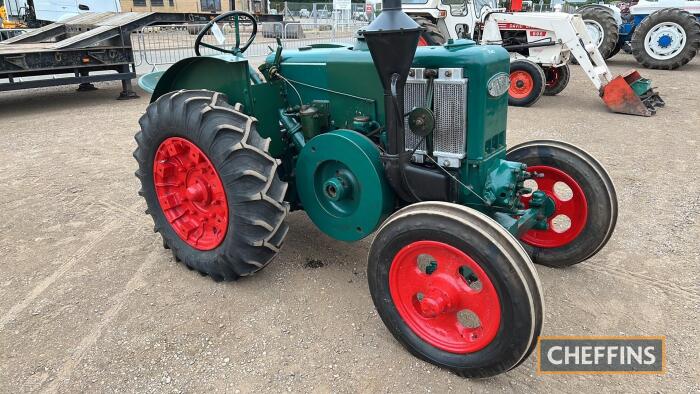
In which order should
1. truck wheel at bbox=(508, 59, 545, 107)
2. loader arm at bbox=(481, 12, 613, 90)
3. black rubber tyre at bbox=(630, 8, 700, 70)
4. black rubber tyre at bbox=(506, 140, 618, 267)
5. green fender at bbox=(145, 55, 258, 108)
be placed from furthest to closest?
black rubber tyre at bbox=(630, 8, 700, 70) → truck wheel at bbox=(508, 59, 545, 107) → loader arm at bbox=(481, 12, 613, 90) → green fender at bbox=(145, 55, 258, 108) → black rubber tyre at bbox=(506, 140, 618, 267)

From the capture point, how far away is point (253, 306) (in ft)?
9.45

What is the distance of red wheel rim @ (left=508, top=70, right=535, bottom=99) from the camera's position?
832 cm

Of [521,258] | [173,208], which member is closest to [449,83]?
[521,258]

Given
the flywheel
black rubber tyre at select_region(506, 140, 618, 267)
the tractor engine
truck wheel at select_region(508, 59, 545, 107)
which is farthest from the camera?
truck wheel at select_region(508, 59, 545, 107)

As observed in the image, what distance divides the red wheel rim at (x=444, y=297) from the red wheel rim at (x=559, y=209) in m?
1.10

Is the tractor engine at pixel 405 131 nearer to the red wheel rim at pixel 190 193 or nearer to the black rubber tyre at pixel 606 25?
the red wheel rim at pixel 190 193

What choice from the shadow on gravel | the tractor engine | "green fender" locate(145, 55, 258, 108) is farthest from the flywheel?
the shadow on gravel

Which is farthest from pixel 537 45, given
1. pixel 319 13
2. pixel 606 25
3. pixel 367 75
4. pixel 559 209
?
pixel 319 13

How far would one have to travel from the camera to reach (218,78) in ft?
10.7

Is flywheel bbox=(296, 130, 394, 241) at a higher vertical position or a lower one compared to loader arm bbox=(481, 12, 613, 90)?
lower

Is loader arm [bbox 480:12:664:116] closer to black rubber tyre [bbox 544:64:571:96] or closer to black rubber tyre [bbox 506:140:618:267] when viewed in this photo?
black rubber tyre [bbox 544:64:571:96]

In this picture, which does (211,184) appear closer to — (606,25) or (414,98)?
(414,98)

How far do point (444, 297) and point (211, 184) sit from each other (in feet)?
5.27

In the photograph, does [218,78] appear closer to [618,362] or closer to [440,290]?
[440,290]
